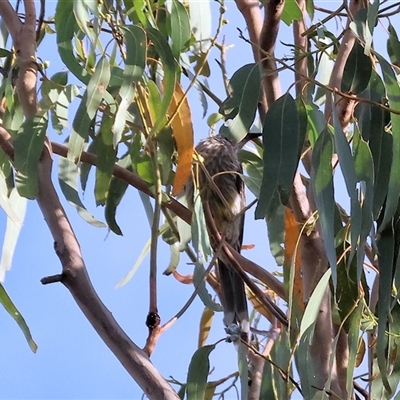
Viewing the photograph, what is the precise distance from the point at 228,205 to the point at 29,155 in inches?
32.0

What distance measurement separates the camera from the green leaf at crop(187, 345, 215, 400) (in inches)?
60.5

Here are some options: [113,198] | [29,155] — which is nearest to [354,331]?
[113,198]

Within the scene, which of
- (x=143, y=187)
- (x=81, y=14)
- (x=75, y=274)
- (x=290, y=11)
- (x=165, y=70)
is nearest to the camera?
(x=75, y=274)

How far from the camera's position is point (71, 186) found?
1691 mm

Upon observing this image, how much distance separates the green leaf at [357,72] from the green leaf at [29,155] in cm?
57

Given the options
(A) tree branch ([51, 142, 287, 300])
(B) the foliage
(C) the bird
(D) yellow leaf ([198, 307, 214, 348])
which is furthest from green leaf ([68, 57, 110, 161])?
(D) yellow leaf ([198, 307, 214, 348])

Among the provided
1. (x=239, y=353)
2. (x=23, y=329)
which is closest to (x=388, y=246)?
(x=239, y=353)

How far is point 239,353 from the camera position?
1562 mm

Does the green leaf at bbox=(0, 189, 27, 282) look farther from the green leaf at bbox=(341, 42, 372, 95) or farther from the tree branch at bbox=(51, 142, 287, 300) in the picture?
the green leaf at bbox=(341, 42, 372, 95)

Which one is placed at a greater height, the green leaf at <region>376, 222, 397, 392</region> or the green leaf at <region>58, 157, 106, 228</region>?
the green leaf at <region>58, 157, 106, 228</region>

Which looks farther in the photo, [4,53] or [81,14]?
[4,53]

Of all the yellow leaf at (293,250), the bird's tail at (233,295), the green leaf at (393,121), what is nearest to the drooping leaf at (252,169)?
the yellow leaf at (293,250)

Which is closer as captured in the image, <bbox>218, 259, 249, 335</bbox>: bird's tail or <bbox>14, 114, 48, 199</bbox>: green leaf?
<bbox>14, 114, 48, 199</bbox>: green leaf

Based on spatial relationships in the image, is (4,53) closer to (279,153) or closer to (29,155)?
(29,155)
